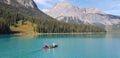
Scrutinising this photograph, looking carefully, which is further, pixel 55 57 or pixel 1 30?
pixel 1 30

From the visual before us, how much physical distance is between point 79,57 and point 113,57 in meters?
9.63

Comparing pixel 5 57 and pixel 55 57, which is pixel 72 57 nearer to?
pixel 55 57

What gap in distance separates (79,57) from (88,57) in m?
2.53

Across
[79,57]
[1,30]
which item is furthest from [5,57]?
[1,30]

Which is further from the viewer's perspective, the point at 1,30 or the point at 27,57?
the point at 1,30

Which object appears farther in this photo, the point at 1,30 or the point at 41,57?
the point at 1,30

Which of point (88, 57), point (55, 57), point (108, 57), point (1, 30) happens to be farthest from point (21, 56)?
point (1, 30)

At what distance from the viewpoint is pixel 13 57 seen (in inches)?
2530

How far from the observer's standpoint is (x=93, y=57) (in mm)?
66812

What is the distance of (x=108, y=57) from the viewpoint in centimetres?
6762

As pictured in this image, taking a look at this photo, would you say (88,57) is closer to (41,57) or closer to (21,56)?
(41,57)

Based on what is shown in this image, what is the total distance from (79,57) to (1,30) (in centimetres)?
14237

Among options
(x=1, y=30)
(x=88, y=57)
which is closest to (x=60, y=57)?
(x=88, y=57)

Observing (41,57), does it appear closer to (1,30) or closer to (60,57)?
(60,57)
